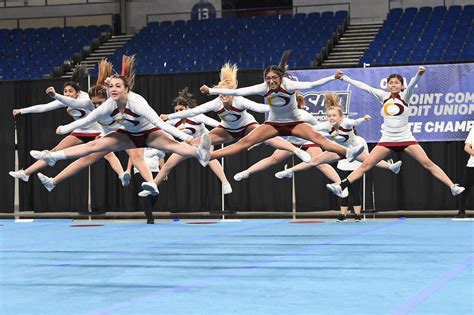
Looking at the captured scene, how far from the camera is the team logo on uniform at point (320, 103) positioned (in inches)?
650

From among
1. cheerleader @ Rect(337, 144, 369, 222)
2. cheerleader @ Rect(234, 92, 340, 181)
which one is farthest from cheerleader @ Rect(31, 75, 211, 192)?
cheerleader @ Rect(337, 144, 369, 222)

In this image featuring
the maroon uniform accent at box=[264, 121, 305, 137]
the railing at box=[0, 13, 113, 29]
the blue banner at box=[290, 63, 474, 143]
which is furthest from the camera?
the railing at box=[0, 13, 113, 29]

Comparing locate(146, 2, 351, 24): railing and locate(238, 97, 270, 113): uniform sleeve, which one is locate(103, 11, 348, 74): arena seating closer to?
Result: locate(146, 2, 351, 24): railing

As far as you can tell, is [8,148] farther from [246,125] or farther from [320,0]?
[320,0]

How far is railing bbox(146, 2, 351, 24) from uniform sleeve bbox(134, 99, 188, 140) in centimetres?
1353

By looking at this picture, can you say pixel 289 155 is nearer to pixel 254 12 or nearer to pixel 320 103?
pixel 320 103

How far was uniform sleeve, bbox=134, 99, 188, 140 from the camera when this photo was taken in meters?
9.88

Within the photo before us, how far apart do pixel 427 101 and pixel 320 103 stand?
200 cm

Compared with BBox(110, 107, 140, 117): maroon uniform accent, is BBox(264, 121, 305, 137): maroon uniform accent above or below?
below

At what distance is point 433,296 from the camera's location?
6453 mm

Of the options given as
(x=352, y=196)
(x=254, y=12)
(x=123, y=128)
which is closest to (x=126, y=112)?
(x=123, y=128)

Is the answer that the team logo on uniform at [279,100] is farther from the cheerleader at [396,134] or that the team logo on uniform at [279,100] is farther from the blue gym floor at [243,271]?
the cheerleader at [396,134]

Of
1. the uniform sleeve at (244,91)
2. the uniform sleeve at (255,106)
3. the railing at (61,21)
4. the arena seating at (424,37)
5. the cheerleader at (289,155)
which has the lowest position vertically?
the cheerleader at (289,155)

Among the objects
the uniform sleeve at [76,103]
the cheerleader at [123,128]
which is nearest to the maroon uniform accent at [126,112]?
the cheerleader at [123,128]
